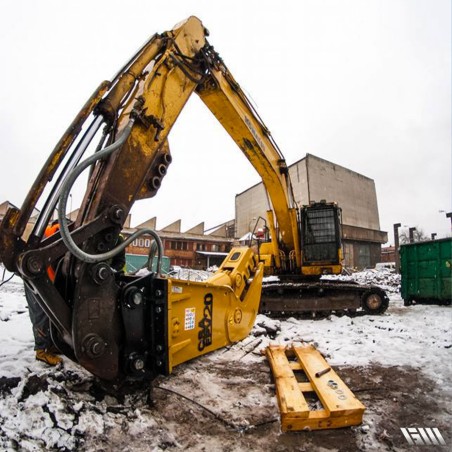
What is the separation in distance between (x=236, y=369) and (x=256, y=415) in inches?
43.6

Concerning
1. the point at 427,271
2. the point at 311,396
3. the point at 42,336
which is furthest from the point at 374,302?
the point at 42,336

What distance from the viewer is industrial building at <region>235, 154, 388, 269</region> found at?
31.7 meters

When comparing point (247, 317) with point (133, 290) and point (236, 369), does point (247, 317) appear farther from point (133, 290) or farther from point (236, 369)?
point (133, 290)

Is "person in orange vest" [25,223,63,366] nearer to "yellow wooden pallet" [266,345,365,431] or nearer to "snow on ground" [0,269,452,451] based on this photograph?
"snow on ground" [0,269,452,451]

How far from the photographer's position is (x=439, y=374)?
384 centimetres

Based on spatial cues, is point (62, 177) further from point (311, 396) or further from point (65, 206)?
point (311, 396)

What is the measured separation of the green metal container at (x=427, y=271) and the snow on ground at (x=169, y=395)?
380 centimetres

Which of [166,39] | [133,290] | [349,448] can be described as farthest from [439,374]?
[166,39]

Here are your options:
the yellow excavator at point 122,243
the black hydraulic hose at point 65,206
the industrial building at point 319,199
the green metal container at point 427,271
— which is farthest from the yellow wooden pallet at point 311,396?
the industrial building at point 319,199

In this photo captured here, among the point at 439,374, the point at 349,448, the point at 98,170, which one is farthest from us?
the point at 439,374

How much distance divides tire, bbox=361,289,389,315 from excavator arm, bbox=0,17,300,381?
5052 mm

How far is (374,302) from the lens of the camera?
25.2 feet

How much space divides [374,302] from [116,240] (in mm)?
6803

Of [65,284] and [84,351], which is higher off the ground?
[65,284]
